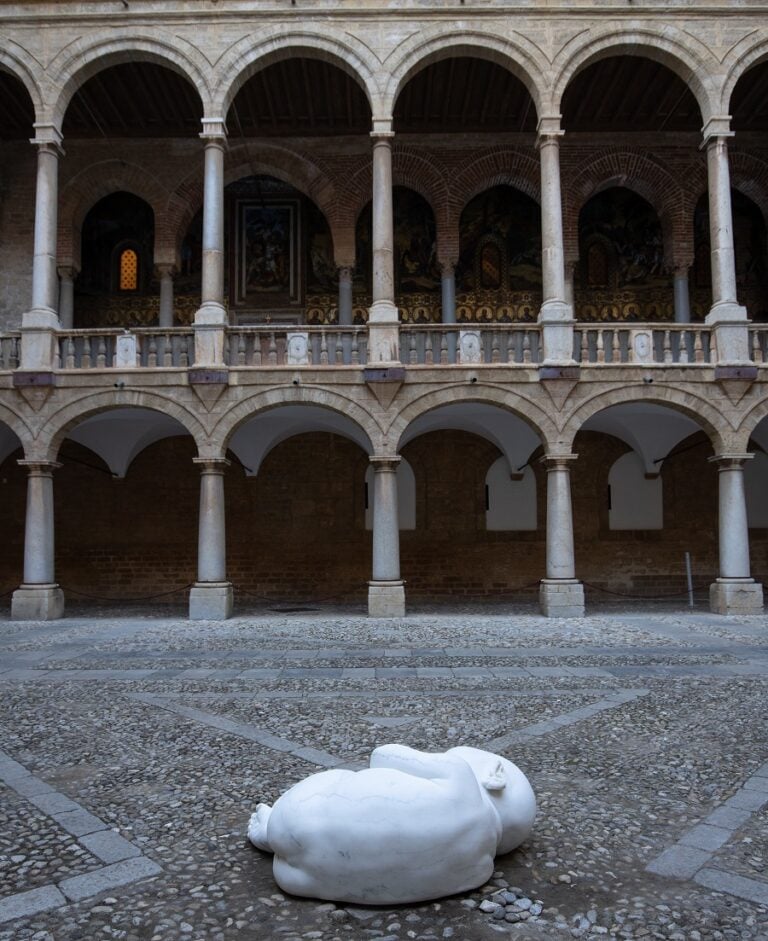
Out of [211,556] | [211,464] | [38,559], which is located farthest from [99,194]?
[211,556]

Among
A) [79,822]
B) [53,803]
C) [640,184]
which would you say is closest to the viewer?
[79,822]

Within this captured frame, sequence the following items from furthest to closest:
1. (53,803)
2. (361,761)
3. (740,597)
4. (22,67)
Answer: (22,67) < (740,597) < (361,761) < (53,803)

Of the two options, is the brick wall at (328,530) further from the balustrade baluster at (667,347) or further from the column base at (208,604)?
the balustrade baluster at (667,347)

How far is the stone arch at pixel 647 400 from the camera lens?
45.5 ft

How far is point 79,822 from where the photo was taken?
399 cm

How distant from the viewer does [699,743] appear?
544 cm

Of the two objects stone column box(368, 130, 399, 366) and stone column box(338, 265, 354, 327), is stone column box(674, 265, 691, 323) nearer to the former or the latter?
stone column box(368, 130, 399, 366)

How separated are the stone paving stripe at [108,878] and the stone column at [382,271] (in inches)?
435

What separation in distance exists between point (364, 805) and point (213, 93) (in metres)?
14.5

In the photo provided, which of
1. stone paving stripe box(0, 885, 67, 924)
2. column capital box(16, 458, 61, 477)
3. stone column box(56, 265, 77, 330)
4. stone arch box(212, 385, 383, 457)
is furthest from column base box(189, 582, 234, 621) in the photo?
stone paving stripe box(0, 885, 67, 924)

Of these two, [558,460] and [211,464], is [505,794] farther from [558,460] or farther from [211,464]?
[211,464]

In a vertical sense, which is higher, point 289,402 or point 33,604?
point 289,402

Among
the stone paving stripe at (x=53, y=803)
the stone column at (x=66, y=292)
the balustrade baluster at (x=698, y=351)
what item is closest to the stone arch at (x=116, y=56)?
the stone column at (x=66, y=292)

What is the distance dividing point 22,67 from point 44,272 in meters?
3.97
